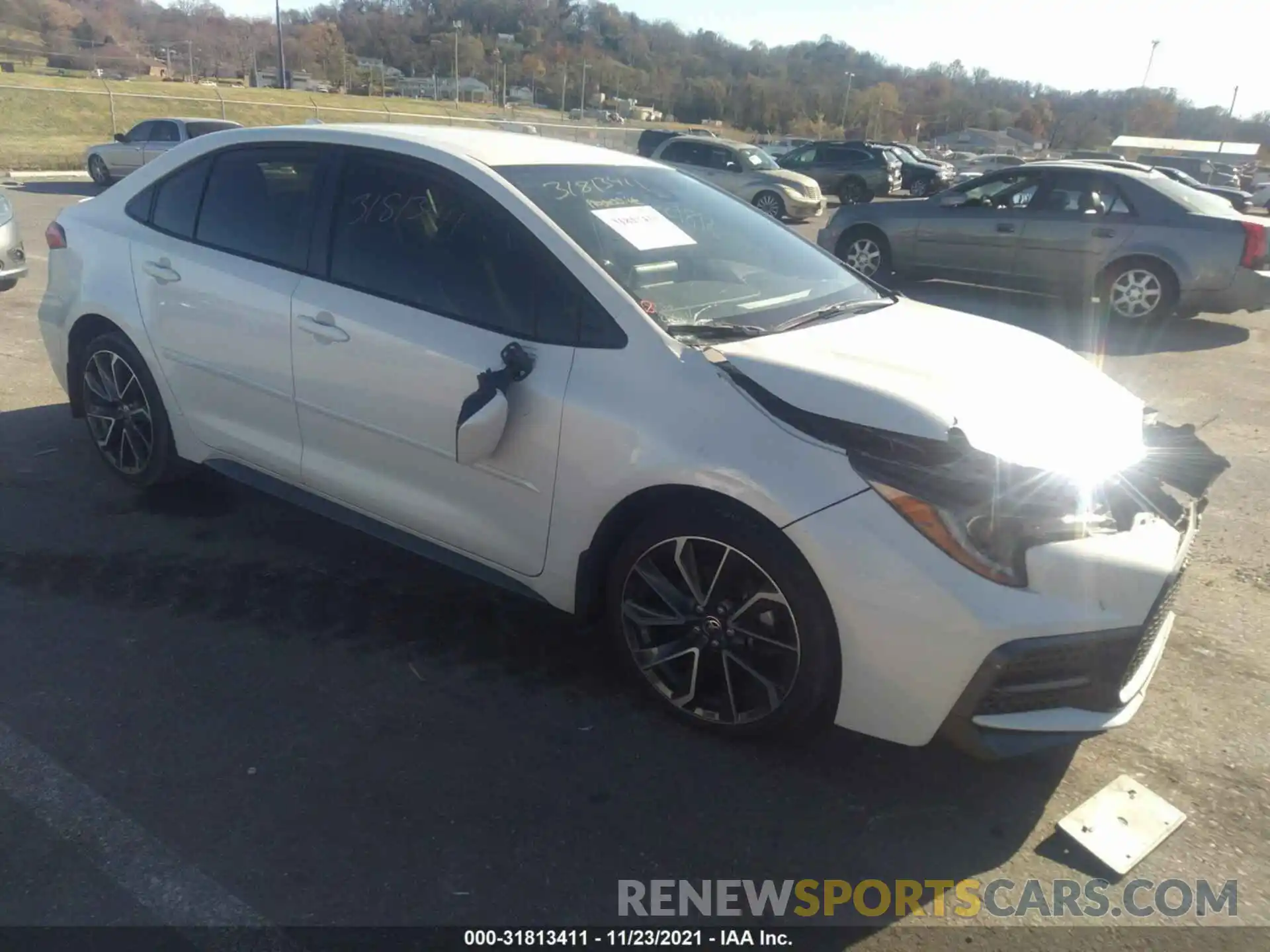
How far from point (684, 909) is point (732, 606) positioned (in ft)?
2.81

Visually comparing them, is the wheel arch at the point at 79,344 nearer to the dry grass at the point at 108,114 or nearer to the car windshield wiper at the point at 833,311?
the car windshield wiper at the point at 833,311

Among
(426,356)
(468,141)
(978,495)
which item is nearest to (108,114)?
(468,141)

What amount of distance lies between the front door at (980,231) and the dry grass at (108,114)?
51.2ft

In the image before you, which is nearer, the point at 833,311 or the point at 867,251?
the point at 833,311

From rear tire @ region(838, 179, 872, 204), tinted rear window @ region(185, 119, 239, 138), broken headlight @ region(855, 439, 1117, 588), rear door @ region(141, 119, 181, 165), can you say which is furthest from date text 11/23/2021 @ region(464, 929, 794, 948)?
rear tire @ region(838, 179, 872, 204)

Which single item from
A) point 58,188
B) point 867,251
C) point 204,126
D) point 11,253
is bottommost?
point 58,188

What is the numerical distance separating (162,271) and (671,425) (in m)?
2.66

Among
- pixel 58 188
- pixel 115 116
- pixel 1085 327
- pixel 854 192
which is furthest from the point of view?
pixel 115 116

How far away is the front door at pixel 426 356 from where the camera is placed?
321cm

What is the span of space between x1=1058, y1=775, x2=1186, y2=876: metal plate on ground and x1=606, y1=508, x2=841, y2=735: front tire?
77 cm

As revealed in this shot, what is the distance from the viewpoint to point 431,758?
9.61ft

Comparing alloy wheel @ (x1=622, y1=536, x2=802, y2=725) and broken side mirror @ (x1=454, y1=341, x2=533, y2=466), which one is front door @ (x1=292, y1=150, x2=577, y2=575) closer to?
broken side mirror @ (x1=454, y1=341, x2=533, y2=466)

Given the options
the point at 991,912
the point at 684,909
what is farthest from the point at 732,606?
the point at 991,912

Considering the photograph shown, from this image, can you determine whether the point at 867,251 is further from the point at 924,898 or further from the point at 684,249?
the point at 924,898
